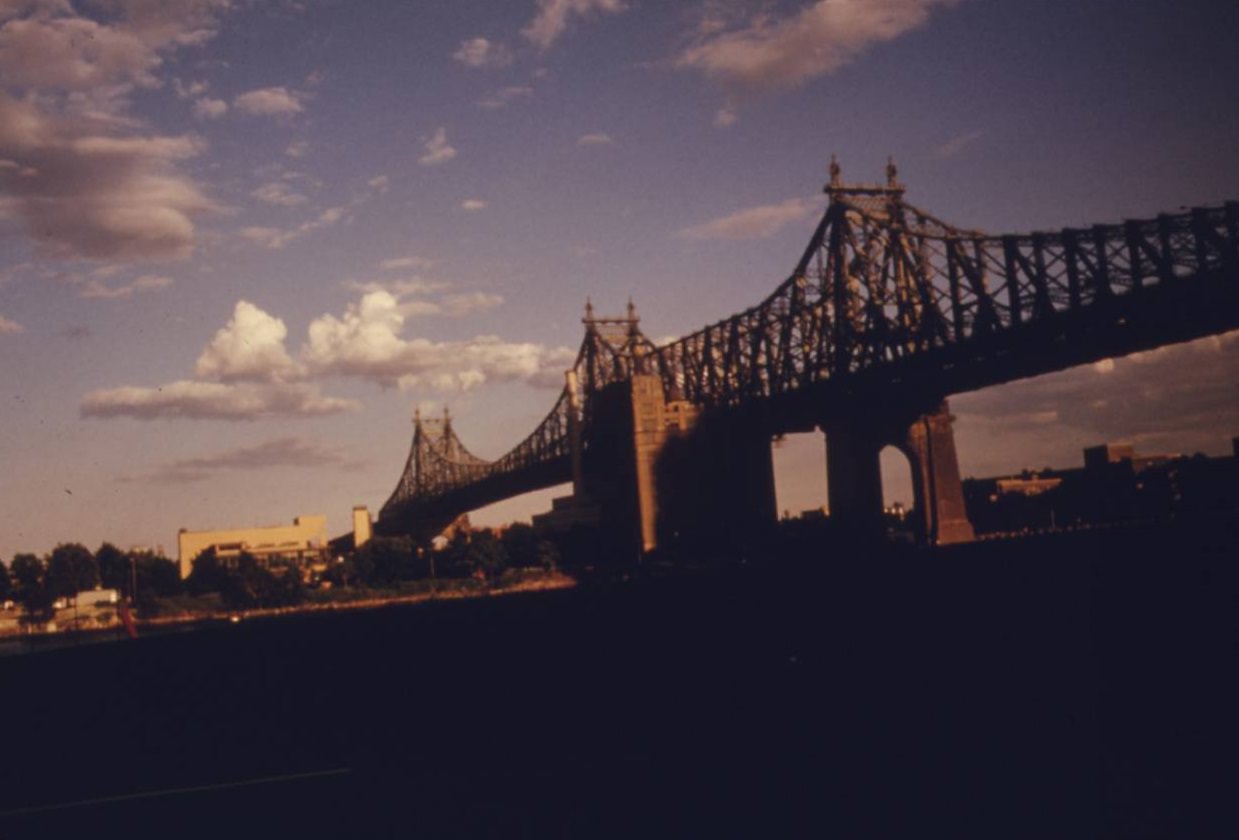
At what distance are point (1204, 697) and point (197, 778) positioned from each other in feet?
30.4

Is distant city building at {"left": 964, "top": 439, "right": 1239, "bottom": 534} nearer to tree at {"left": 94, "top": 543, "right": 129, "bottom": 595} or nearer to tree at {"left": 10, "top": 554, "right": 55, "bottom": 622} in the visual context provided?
tree at {"left": 10, "top": 554, "right": 55, "bottom": 622}

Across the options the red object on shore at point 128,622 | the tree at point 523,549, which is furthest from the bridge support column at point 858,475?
the red object on shore at point 128,622

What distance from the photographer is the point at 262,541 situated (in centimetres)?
14975

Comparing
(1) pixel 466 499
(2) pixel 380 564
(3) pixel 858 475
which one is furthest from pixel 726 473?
(1) pixel 466 499

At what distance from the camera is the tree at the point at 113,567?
130m

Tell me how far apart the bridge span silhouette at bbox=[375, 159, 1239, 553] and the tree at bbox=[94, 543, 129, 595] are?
6706 centimetres

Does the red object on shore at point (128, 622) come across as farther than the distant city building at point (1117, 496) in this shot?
Yes

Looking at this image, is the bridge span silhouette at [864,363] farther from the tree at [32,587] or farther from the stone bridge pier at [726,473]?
the tree at [32,587]

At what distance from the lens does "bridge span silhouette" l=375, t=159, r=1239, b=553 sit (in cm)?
4388

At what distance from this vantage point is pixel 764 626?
44.7ft

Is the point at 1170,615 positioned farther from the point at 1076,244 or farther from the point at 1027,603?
the point at 1076,244

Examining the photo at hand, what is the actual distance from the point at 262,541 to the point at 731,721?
151m

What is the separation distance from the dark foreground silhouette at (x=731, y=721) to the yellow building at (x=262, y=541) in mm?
133796

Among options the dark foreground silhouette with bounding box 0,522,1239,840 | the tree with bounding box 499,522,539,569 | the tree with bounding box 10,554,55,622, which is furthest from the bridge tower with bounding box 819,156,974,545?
the tree with bounding box 10,554,55,622
